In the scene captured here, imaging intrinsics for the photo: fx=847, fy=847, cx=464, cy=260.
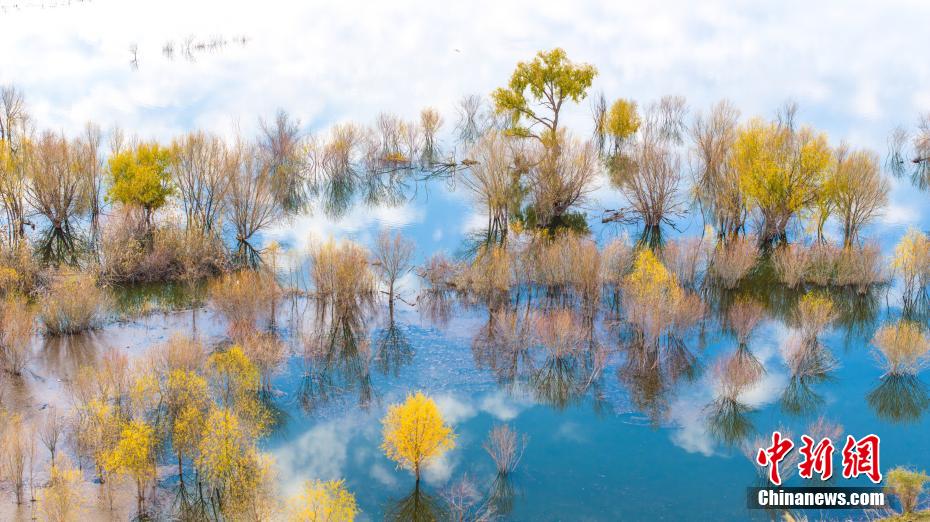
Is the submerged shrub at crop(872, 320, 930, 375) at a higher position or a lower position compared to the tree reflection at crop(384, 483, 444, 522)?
higher

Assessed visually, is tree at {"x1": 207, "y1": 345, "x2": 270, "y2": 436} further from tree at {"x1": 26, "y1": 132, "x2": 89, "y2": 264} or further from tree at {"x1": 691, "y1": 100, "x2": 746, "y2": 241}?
tree at {"x1": 691, "y1": 100, "x2": 746, "y2": 241}

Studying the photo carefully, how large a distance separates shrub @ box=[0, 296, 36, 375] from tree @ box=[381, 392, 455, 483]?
570 inches

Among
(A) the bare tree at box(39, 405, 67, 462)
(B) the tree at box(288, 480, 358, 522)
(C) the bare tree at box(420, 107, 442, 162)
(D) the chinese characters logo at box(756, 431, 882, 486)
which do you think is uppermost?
(C) the bare tree at box(420, 107, 442, 162)

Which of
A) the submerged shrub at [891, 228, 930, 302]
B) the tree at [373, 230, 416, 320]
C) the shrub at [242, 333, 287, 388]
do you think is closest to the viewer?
the shrub at [242, 333, 287, 388]

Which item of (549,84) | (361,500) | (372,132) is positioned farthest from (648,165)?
(361,500)

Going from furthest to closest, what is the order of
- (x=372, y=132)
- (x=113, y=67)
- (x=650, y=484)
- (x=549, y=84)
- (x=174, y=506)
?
(x=113, y=67) < (x=372, y=132) < (x=549, y=84) < (x=650, y=484) < (x=174, y=506)

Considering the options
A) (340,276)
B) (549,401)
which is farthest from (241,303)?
(549,401)

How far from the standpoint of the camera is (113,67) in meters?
82.0

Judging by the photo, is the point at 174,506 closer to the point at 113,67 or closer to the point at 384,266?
the point at 384,266

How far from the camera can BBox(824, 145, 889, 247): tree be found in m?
40.5

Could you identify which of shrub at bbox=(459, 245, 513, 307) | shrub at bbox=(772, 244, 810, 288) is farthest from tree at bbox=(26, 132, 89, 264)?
shrub at bbox=(772, 244, 810, 288)

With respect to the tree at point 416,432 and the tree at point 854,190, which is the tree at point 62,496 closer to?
the tree at point 416,432

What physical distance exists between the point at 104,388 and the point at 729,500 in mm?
19133

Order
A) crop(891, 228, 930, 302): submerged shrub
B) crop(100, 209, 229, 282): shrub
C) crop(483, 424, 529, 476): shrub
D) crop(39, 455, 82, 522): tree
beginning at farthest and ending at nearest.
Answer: crop(100, 209, 229, 282): shrub → crop(891, 228, 930, 302): submerged shrub → crop(483, 424, 529, 476): shrub → crop(39, 455, 82, 522): tree
